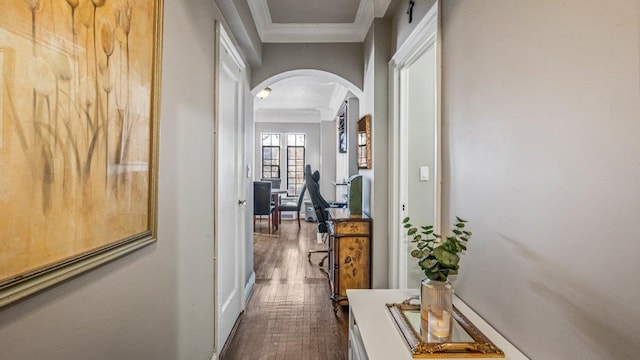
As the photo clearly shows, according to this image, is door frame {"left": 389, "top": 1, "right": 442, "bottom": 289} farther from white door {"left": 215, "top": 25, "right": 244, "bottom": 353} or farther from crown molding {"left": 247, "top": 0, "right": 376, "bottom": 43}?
white door {"left": 215, "top": 25, "right": 244, "bottom": 353}

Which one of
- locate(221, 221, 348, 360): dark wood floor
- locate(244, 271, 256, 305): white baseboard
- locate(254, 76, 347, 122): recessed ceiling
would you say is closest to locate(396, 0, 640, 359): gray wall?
locate(221, 221, 348, 360): dark wood floor

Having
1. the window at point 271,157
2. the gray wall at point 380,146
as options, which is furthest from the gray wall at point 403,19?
the window at point 271,157

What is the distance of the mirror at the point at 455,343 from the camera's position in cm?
102

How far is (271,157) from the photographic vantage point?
8391 millimetres

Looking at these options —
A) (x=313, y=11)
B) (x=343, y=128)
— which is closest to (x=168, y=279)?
(x=313, y=11)

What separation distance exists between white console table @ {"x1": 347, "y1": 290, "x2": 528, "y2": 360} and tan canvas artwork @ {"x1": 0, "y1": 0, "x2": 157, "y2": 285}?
34.6 inches

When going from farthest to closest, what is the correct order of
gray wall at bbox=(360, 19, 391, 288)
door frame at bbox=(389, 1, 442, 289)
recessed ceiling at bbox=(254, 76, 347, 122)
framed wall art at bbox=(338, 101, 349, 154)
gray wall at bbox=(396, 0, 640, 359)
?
1. recessed ceiling at bbox=(254, 76, 347, 122)
2. framed wall art at bbox=(338, 101, 349, 154)
3. gray wall at bbox=(360, 19, 391, 288)
4. door frame at bbox=(389, 1, 442, 289)
5. gray wall at bbox=(396, 0, 640, 359)

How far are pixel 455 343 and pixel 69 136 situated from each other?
48.9 inches

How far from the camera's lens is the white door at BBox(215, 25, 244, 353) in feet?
6.93

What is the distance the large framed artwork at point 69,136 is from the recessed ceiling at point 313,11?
6.33 feet

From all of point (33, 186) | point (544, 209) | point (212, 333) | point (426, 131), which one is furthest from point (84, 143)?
point (426, 131)

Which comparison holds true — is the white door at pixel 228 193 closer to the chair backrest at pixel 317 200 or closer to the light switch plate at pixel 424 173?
the chair backrest at pixel 317 200

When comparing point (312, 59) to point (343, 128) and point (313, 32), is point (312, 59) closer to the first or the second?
point (313, 32)

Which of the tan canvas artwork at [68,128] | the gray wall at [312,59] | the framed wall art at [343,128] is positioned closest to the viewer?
the tan canvas artwork at [68,128]
